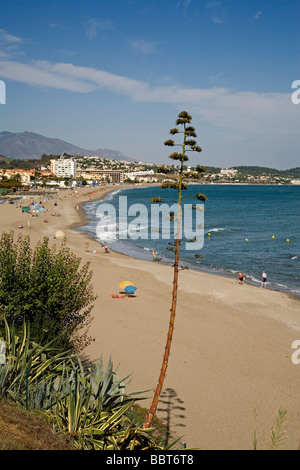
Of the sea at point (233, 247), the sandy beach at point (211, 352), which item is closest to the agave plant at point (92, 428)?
the sandy beach at point (211, 352)

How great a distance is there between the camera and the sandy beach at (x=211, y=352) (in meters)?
10.0

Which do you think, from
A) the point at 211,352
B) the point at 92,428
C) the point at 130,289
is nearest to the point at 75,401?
the point at 92,428

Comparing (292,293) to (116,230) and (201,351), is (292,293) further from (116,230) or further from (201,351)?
(116,230)

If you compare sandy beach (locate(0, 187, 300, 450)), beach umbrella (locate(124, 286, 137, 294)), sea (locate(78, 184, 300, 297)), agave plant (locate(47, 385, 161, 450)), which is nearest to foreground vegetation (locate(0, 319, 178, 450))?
agave plant (locate(47, 385, 161, 450))

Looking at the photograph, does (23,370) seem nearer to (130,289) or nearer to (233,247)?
(130,289)

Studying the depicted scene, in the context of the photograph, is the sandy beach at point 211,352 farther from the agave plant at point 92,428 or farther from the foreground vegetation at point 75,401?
the agave plant at point 92,428

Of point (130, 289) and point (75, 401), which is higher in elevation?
point (75, 401)

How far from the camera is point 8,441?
5.20 meters

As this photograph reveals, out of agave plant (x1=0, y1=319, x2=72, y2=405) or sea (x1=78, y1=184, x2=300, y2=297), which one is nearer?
agave plant (x1=0, y1=319, x2=72, y2=405)

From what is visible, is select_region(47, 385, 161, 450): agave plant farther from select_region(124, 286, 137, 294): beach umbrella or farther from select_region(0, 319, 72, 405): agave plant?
select_region(124, 286, 137, 294): beach umbrella

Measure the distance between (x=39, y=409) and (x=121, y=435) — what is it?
5.17 feet

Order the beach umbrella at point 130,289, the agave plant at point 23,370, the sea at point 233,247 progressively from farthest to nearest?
1. the sea at point 233,247
2. the beach umbrella at point 130,289
3. the agave plant at point 23,370

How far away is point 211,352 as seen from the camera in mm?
14047

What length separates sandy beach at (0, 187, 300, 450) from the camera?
10039 millimetres
